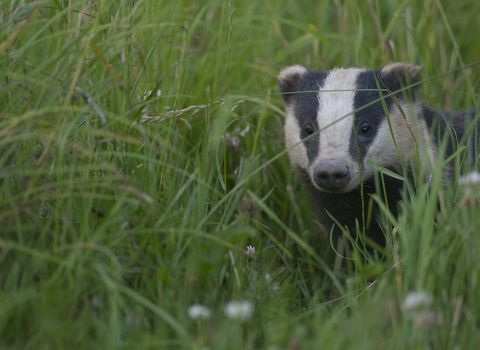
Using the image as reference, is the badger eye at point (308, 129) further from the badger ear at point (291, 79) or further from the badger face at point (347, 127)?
the badger ear at point (291, 79)

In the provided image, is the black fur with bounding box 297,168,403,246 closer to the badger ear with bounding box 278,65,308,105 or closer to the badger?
the badger

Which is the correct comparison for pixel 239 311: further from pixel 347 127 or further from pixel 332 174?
pixel 347 127

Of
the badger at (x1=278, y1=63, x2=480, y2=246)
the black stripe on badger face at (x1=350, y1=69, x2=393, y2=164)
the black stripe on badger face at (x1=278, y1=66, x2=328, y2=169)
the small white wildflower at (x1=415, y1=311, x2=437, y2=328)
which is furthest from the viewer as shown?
the black stripe on badger face at (x1=278, y1=66, x2=328, y2=169)

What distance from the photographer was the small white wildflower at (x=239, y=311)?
1.65 meters

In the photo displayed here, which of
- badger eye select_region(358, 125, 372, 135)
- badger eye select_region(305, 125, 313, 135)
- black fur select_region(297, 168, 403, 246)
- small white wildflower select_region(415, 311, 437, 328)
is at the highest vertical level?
badger eye select_region(358, 125, 372, 135)

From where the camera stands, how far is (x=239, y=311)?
5.41ft

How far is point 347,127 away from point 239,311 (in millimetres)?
1491

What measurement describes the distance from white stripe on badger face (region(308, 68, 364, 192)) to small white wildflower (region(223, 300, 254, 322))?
3.71 feet

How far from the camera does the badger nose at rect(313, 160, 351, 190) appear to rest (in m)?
2.58

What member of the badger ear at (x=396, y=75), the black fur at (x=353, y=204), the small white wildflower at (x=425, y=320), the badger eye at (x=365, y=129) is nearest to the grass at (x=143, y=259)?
the small white wildflower at (x=425, y=320)

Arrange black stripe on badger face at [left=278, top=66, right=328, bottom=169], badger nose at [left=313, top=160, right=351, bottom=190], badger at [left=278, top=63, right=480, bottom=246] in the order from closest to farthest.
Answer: badger nose at [left=313, top=160, right=351, bottom=190] < badger at [left=278, top=63, right=480, bottom=246] < black stripe on badger face at [left=278, top=66, right=328, bottom=169]

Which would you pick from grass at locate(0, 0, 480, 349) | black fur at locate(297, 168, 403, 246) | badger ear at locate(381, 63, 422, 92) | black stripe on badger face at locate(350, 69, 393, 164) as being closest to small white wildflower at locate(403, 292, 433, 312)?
grass at locate(0, 0, 480, 349)

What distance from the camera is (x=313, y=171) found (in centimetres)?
268

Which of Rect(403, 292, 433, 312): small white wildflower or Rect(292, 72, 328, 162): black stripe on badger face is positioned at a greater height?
Rect(292, 72, 328, 162): black stripe on badger face
